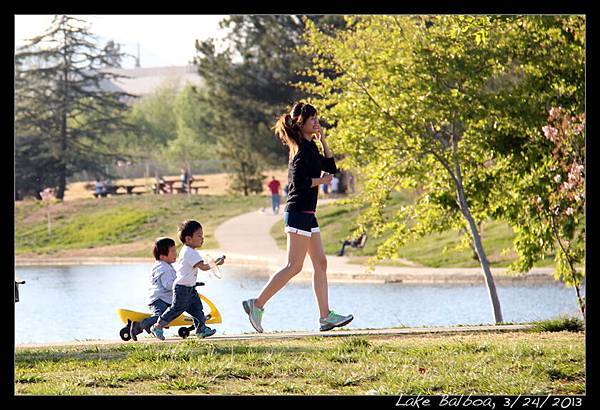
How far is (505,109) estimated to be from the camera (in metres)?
15.4

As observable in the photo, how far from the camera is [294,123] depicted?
31.3ft

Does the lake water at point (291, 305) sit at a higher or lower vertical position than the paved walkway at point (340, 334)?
lower

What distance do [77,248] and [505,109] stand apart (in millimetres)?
28347

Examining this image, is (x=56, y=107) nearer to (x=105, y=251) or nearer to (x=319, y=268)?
(x=105, y=251)

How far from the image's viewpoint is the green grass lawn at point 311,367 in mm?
7434

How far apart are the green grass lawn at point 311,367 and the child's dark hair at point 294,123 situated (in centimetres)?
163

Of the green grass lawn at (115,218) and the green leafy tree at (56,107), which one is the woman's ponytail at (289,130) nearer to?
the green grass lawn at (115,218)

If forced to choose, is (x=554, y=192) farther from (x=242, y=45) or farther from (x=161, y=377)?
(x=242, y=45)

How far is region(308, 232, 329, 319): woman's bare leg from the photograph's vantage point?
959cm

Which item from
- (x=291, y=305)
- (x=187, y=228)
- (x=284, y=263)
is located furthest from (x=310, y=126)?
(x=284, y=263)

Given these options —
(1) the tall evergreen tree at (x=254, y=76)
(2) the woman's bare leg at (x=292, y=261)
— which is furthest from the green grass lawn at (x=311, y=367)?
(1) the tall evergreen tree at (x=254, y=76)

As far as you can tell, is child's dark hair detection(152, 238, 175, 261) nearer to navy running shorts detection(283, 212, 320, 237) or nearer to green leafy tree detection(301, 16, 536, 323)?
navy running shorts detection(283, 212, 320, 237)

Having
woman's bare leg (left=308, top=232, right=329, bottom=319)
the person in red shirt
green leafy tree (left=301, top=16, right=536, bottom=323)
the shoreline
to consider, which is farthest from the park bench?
woman's bare leg (left=308, top=232, right=329, bottom=319)

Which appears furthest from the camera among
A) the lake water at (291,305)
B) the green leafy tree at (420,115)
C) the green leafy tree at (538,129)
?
the lake water at (291,305)
